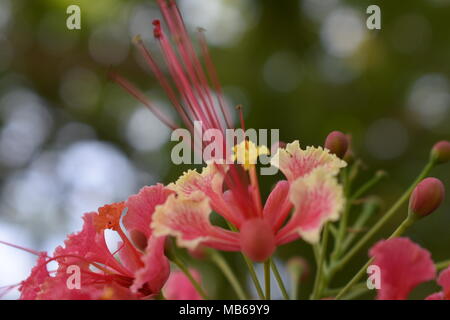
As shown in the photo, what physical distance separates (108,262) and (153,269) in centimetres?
15

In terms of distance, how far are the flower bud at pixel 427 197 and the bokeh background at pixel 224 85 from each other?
2455 millimetres

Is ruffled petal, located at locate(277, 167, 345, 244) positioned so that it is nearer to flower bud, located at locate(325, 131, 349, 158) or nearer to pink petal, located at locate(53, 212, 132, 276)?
flower bud, located at locate(325, 131, 349, 158)

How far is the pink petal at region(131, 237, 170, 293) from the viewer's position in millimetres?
972

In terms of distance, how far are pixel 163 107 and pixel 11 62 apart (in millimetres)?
1141

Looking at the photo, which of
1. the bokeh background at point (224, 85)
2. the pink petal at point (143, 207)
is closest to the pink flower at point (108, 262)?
the pink petal at point (143, 207)

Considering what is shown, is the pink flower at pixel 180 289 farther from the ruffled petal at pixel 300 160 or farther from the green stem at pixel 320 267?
the ruffled petal at pixel 300 160

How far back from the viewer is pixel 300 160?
1.09 m

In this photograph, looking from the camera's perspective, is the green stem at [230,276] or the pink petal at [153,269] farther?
the green stem at [230,276]

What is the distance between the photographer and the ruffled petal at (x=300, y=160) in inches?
41.8

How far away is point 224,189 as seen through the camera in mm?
1156
